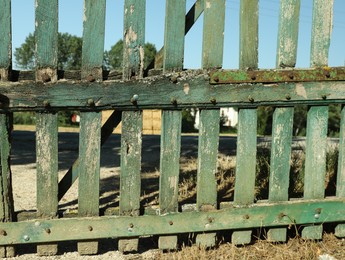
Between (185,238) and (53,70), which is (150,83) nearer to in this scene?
(53,70)

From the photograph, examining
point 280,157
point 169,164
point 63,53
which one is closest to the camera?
point 169,164

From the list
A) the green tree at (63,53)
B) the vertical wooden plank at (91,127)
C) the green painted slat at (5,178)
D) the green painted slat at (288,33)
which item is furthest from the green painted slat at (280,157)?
the green tree at (63,53)

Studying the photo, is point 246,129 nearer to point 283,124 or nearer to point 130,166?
point 283,124

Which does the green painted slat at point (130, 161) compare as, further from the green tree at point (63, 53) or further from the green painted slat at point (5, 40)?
the green tree at point (63, 53)

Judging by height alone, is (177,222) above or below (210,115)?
below

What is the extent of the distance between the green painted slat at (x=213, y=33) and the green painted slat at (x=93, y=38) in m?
0.71

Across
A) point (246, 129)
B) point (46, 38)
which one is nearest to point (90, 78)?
point (46, 38)

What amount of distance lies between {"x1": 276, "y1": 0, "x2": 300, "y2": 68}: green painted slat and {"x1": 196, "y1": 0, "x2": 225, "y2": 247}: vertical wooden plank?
43cm

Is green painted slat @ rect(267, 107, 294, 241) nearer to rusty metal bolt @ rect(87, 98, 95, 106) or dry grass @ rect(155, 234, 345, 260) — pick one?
dry grass @ rect(155, 234, 345, 260)

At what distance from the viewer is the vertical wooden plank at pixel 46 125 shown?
2.79m

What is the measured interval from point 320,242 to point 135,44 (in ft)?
6.70

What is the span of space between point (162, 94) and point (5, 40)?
109 centimetres

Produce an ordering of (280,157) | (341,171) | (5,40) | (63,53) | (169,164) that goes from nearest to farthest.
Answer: (5,40) < (169,164) < (280,157) < (341,171) < (63,53)

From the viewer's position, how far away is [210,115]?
9.77 feet
